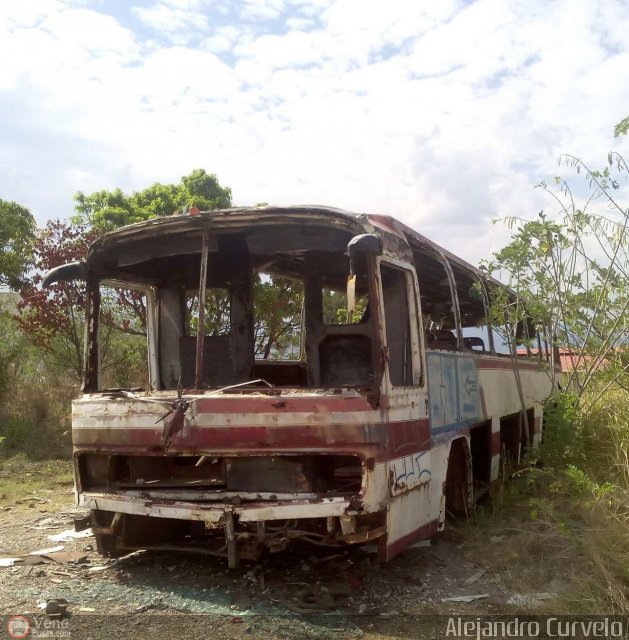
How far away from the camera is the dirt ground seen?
427 centimetres

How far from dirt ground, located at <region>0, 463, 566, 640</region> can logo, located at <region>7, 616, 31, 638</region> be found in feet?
0.18

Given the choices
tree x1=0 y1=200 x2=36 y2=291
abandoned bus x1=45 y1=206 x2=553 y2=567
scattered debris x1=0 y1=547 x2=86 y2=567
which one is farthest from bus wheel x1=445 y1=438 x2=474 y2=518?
tree x1=0 y1=200 x2=36 y2=291

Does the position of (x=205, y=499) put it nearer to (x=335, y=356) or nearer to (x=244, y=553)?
(x=244, y=553)

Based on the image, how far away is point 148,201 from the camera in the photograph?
1381cm

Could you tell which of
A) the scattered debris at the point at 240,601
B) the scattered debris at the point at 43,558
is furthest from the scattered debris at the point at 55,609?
the scattered debris at the point at 43,558

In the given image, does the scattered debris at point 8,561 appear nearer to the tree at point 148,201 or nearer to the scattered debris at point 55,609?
the scattered debris at point 55,609

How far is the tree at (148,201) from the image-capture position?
13.4 m

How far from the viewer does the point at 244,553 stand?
4.80m

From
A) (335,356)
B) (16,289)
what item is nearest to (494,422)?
(335,356)

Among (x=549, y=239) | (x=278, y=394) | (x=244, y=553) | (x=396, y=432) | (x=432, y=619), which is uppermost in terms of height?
(x=549, y=239)

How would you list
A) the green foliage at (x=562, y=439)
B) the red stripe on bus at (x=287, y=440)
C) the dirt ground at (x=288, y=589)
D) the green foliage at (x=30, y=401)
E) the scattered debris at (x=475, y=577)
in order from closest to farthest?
the dirt ground at (x=288, y=589) < the red stripe on bus at (x=287, y=440) < the scattered debris at (x=475, y=577) < the green foliage at (x=562, y=439) < the green foliage at (x=30, y=401)

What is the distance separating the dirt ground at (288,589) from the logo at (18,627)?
55mm

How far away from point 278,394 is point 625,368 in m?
4.42

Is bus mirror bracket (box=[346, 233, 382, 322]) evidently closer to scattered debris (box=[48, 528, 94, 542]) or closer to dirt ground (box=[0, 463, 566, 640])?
dirt ground (box=[0, 463, 566, 640])
